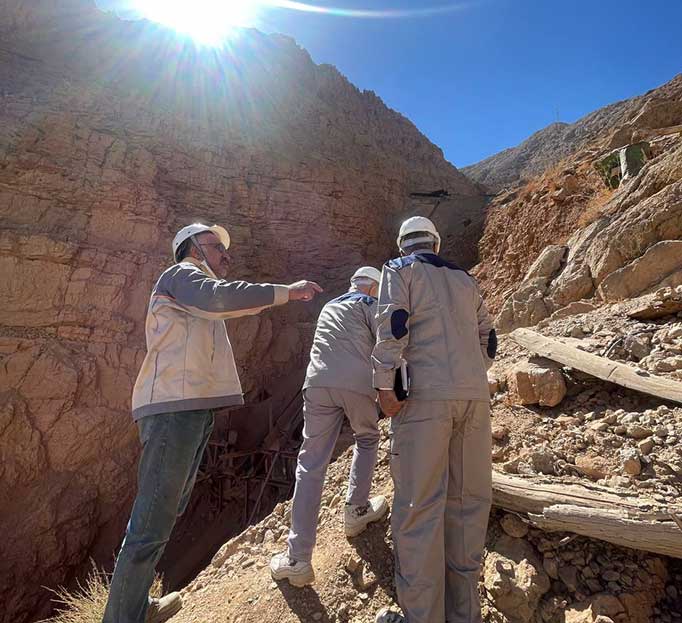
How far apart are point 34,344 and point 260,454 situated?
4.92m

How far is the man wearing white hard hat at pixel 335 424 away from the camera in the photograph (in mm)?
2414

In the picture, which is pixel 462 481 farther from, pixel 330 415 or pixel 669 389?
pixel 669 389

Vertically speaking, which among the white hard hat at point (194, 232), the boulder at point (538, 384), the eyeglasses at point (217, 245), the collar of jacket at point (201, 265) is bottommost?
the boulder at point (538, 384)

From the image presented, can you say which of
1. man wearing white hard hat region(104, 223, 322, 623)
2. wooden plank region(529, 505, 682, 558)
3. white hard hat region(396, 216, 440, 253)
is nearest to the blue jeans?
man wearing white hard hat region(104, 223, 322, 623)

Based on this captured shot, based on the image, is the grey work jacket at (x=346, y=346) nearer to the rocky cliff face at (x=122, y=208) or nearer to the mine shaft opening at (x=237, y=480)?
the mine shaft opening at (x=237, y=480)

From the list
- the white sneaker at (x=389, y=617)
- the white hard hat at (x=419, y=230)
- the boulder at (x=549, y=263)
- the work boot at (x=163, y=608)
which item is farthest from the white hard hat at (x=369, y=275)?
the boulder at (x=549, y=263)

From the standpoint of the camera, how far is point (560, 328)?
4516 mm

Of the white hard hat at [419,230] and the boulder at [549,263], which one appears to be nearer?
the white hard hat at [419,230]

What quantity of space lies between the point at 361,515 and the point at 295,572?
1.67 ft

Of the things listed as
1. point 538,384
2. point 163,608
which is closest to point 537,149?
point 538,384

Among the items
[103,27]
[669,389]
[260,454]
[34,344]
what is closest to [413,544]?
[669,389]

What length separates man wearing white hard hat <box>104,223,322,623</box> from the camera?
79.9 inches

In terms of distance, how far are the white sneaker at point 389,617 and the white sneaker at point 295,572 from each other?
46 centimetres

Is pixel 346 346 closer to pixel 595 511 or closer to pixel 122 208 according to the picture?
pixel 595 511
